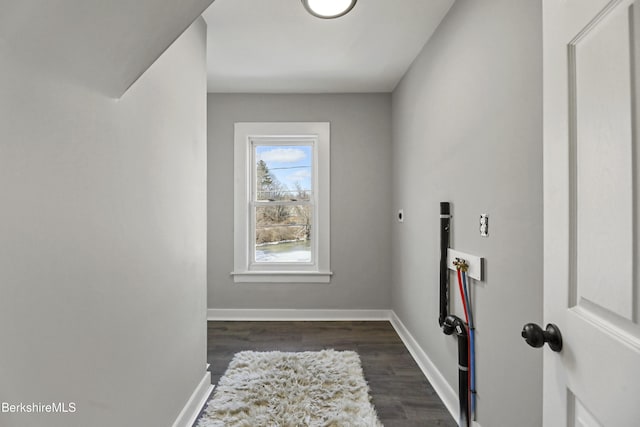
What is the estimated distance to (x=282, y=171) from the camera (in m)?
4.04

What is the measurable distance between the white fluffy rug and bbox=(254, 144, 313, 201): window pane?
5.92ft

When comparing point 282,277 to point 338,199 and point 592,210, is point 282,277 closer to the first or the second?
point 338,199

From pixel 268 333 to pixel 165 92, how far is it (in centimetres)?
251

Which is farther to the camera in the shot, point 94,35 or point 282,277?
point 282,277


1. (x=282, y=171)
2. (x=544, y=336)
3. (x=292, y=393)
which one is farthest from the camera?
(x=282, y=171)

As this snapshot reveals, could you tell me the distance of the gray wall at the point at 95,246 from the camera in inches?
32.5

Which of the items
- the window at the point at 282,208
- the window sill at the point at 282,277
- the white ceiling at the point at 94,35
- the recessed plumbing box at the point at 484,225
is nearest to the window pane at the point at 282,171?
the window at the point at 282,208

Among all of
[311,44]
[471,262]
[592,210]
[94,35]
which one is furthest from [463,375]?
[311,44]

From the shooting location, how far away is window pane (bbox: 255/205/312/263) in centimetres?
405

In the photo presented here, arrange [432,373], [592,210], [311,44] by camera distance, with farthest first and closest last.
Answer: [311,44] → [432,373] → [592,210]

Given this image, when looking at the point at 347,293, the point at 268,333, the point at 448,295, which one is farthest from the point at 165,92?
the point at 347,293

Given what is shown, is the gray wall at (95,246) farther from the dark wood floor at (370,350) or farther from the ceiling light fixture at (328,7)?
the dark wood floor at (370,350)

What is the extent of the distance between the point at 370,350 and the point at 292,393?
3.21 ft

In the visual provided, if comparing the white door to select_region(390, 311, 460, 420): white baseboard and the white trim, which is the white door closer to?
select_region(390, 311, 460, 420): white baseboard
